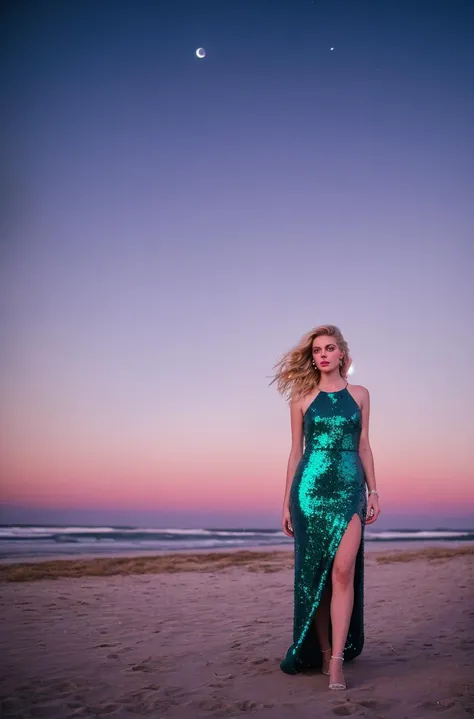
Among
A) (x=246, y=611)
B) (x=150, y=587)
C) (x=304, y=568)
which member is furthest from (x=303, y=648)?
(x=150, y=587)

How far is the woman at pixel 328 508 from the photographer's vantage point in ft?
12.9

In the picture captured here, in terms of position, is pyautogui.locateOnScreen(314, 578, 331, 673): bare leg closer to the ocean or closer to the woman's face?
the woman's face

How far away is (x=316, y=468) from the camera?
4.11 meters

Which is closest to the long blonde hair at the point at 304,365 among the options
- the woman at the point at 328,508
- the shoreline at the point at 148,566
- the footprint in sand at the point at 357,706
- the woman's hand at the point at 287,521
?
the woman at the point at 328,508

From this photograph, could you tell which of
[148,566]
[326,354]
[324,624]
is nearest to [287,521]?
[324,624]

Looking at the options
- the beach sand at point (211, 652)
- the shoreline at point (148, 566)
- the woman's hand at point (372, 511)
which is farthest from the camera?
the shoreline at point (148, 566)

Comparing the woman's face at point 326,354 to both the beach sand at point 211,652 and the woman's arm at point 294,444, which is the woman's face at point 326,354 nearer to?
the woman's arm at point 294,444

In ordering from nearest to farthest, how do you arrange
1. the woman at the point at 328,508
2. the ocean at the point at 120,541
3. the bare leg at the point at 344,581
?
the bare leg at the point at 344,581
the woman at the point at 328,508
the ocean at the point at 120,541

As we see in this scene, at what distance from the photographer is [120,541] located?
2364 centimetres

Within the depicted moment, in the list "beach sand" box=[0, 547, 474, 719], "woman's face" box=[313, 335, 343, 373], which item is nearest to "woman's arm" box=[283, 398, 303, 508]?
"woman's face" box=[313, 335, 343, 373]

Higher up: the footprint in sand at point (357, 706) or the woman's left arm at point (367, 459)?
the woman's left arm at point (367, 459)

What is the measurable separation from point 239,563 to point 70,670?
960 centimetres

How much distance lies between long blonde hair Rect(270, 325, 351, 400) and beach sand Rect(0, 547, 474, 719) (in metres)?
1.96

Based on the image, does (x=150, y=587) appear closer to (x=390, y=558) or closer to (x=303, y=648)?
(x=303, y=648)
